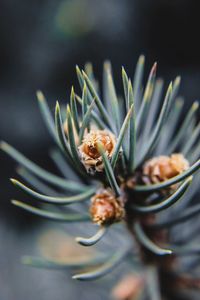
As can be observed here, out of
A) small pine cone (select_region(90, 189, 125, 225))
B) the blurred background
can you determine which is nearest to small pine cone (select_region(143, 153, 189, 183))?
small pine cone (select_region(90, 189, 125, 225))

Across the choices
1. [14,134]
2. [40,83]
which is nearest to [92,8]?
[40,83]

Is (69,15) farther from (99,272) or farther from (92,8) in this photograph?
(99,272)

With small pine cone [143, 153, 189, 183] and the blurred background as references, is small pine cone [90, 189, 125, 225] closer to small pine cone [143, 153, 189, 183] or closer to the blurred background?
small pine cone [143, 153, 189, 183]

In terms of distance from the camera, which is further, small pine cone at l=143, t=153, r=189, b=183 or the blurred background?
the blurred background

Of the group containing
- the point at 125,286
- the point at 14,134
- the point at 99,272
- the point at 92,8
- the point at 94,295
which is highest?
the point at 92,8

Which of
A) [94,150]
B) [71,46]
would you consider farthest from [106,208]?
[71,46]

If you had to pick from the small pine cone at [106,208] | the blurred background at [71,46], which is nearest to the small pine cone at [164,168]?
the small pine cone at [106,208]
